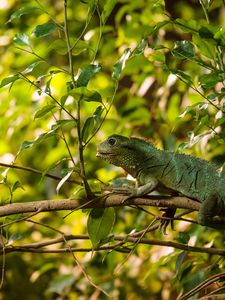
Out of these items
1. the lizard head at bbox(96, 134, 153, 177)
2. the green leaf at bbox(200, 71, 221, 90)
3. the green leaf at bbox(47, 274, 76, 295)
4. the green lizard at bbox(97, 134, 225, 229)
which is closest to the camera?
the green leaf at bbox(200, 71, 221, 90)

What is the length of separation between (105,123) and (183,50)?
1200mm

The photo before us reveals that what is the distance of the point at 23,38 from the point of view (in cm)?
147

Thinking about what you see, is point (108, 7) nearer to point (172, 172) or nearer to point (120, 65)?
point (120, 65)

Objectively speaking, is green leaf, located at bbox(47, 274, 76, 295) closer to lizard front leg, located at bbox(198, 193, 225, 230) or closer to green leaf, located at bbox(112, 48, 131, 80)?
lizard front leg, located at bbox(198, 193, 225, 230)

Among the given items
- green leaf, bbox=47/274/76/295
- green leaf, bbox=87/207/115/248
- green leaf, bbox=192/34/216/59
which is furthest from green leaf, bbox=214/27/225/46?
green leaf, bbox=47/274/76/295

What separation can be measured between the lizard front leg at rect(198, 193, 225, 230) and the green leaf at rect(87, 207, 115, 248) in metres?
0.24

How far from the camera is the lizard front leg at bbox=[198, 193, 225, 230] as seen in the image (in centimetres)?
150

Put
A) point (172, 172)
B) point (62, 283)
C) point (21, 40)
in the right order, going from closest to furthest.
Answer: point (21, 40)
point (172, 172)
point (62, 283)

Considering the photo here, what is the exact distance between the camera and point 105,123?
2.57 metres

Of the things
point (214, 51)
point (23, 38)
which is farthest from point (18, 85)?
point (214, 51)

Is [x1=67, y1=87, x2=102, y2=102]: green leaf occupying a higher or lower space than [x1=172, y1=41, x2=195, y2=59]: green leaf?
lower

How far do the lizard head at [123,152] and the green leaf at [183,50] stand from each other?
1.49 feet

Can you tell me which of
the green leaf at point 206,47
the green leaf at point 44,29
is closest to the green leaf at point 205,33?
the green leaf at point 206,47

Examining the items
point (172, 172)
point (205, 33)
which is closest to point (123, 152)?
point (172, 172)
